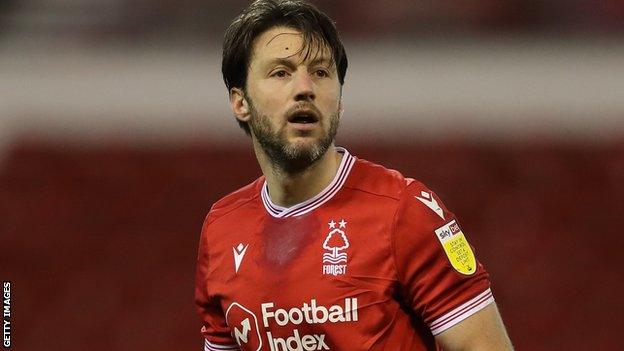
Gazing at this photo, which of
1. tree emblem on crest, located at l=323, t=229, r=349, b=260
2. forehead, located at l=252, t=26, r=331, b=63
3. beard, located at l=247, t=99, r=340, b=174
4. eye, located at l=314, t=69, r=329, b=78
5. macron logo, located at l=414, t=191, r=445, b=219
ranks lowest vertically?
tree emblem on crest, located at l=323, t=229, r=349, b=260

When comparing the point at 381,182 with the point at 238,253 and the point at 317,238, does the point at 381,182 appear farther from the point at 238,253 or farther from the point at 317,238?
the point at 238,253

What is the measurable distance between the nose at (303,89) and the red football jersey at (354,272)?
0.21 metres

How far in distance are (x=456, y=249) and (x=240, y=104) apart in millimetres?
637

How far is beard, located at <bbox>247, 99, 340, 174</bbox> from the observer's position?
2.44 metres

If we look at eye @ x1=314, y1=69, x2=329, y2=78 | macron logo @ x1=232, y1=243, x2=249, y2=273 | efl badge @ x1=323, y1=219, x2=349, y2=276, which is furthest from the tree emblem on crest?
eye @ x1=314, y1=69, x2=329, y2=78

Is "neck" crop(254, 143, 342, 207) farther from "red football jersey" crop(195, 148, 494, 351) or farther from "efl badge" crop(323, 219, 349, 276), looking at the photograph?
"efl badge" crop(323, 219, 349, 276)

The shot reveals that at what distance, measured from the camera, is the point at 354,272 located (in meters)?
2.38

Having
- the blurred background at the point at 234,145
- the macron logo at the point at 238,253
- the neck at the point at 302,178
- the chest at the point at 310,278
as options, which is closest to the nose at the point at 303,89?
the neck at the point at 302,178

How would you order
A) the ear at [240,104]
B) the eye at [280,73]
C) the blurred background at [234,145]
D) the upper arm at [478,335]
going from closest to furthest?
1. the upper arm at [478,335]
2. the eye at [280,73]
3. the ear at [240,104]
4. the blurred background at [234,145]

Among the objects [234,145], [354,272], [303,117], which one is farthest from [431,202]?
[234,145]

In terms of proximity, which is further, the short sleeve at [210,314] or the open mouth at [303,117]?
the short sleeve at [210,314]

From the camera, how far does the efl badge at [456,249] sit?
2.34m

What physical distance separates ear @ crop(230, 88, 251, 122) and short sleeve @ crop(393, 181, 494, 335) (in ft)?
1.56

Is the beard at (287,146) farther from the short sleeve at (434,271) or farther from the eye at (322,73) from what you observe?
the short sleeve at (434,271)
